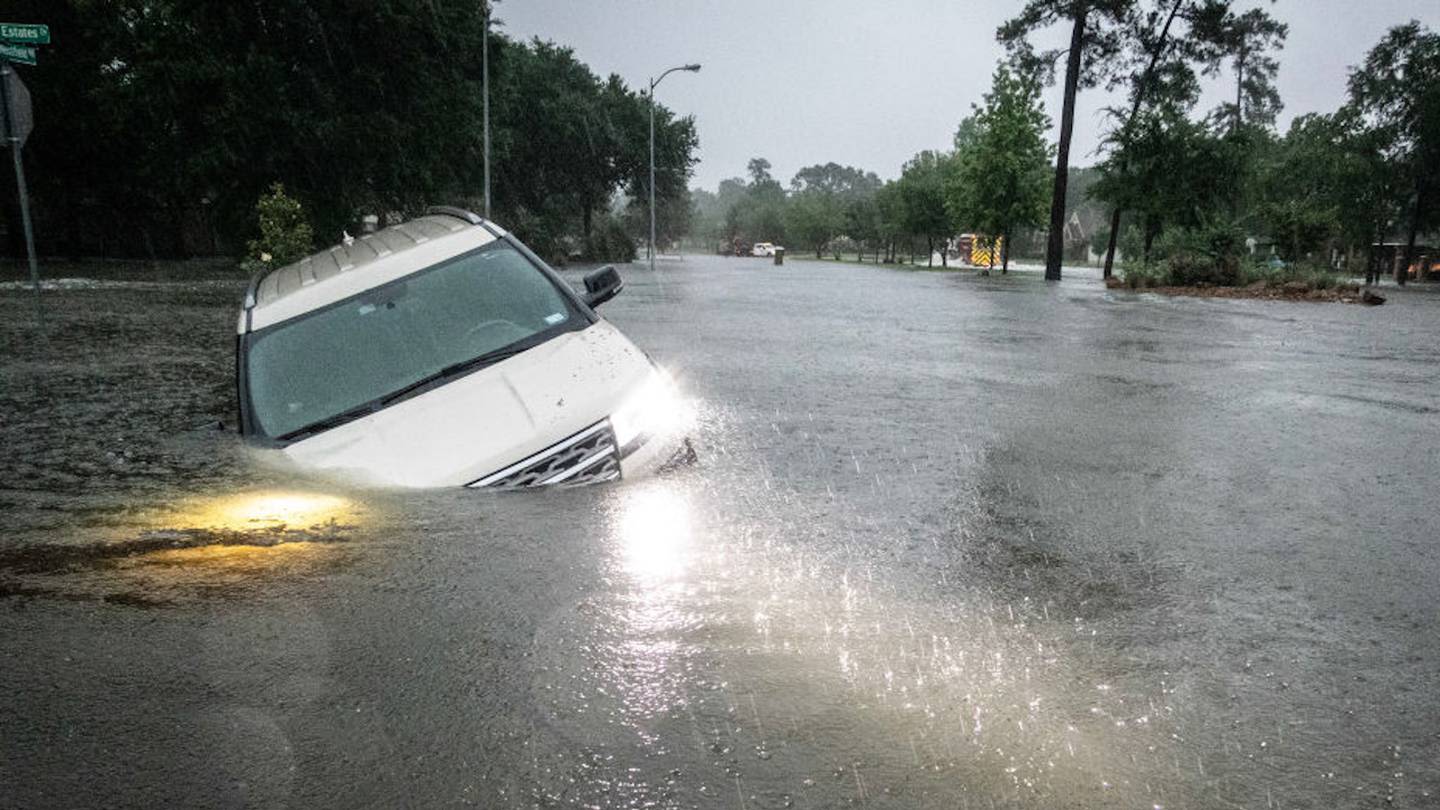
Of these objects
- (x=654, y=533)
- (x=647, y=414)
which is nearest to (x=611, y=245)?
(x=647, y=414)

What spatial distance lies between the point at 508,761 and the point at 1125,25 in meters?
41.2

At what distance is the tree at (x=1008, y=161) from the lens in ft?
141

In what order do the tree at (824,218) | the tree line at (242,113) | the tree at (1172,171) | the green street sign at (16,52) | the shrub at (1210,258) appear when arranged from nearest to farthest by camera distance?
the green street sign at (16,52) < the tree line at (242,113) < the shrub at (1210,258) < the tree at (1172,171) < the tree at (824,218)

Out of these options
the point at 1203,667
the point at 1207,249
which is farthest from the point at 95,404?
the point at 1207,249

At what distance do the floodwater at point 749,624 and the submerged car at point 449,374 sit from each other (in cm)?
20

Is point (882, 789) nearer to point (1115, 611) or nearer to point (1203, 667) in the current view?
point (1203, 667)

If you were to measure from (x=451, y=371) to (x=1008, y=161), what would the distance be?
140 feet

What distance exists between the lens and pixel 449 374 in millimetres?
4691

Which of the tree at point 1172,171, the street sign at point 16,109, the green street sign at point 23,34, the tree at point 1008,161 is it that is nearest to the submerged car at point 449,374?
the green street sign at point 23,34

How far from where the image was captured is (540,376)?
15.2 ft

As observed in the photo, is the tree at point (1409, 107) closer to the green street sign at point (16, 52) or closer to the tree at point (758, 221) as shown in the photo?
the green street sign at point (16, 52)

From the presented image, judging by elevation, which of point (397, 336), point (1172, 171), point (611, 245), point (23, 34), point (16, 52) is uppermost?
point (1172, 171)

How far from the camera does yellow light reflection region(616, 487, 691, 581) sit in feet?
11.8

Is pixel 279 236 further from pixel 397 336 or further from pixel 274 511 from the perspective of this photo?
pixel 274 511
